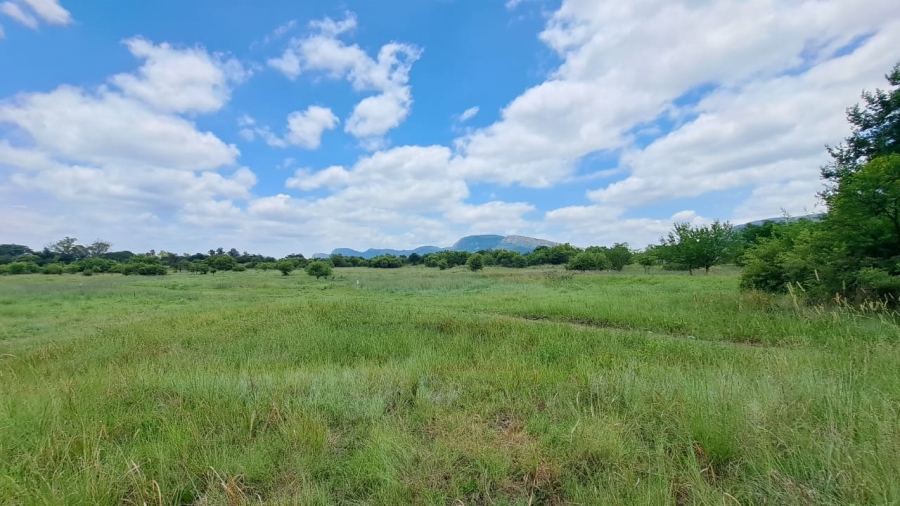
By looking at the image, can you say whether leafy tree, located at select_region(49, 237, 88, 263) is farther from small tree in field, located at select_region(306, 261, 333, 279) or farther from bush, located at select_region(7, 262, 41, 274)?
small tree in field, located at select_region(306, 261, 333, 279)

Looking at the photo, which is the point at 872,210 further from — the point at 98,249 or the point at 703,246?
the point at 98,249

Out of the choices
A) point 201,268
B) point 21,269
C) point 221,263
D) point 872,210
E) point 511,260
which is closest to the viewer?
point 872,210

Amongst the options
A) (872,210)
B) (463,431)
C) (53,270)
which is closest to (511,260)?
(872,210)

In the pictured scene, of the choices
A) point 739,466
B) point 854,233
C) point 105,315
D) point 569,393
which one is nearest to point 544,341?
point 569,393

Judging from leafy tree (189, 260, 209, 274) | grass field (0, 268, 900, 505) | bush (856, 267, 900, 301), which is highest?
leafy tree (189, 260, 209, 274)

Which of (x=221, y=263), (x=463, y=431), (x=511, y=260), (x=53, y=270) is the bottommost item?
(x=463, y=431)

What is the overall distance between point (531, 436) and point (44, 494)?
3.94 metres

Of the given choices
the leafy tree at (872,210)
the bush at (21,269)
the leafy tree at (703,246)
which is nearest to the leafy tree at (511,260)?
the leafy tree at (703,246)

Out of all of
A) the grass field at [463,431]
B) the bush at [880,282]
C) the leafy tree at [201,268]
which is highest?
the leafy tree at [201,268]

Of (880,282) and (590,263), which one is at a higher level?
(590,263)

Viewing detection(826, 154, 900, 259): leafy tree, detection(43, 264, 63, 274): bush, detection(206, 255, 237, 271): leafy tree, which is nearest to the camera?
detection(826, 154, 900, 259): leafy tree

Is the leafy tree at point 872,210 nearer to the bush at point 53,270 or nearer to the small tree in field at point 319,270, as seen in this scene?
the small tree in field at point 319,270

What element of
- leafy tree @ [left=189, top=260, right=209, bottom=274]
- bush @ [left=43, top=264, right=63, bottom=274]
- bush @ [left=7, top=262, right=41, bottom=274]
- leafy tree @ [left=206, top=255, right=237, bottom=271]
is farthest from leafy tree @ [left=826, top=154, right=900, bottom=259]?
bush @ [left=7, top=262, right=41, bottom=274]

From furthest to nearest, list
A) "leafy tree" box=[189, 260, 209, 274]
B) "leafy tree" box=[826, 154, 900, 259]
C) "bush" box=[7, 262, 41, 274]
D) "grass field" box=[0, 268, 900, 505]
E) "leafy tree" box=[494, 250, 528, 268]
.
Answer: "leafy tree" box=[494, 250, 528, 268]
"leafy tree" box=[189, 260, 209, 274]
"bush" box=[7, 262, 41, 274]
"leafy tree" box=[826, 154, 900, 259]
"grass field" box=[0, 268, 900, 505]
